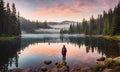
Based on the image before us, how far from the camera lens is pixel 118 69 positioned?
22.5 m

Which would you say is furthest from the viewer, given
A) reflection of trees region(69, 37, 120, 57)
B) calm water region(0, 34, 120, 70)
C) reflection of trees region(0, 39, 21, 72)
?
reflection of trees region(69, 37, 120, 57)

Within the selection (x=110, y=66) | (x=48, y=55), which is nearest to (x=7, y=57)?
(x=48, y=55)

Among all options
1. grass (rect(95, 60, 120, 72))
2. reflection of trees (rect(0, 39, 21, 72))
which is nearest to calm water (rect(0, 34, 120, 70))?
reflection of trees (rect(0, 39, 21, 72))

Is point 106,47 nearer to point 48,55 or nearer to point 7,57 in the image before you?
point 48,55

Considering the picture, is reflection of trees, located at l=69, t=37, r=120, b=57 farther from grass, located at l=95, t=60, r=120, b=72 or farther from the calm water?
grass, located at l=95, t=60, r=120, b=72

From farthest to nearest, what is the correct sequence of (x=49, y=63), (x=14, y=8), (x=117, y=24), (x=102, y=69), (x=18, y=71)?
1. (x=14, y=8)
2. (x=117, y=24)
3. (x=49, y=63)
4. (x=18, y=71)
5. (x=102, y=69)

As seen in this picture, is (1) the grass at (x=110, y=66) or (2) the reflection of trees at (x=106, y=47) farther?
(2) the reflection of trees at (x=106, y=47)

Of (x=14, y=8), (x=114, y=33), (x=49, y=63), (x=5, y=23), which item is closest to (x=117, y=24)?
(x=114, y=33)

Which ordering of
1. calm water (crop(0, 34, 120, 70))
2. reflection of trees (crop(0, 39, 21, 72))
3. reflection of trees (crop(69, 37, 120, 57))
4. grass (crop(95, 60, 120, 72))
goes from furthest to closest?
reflection of trees (crop(69, 37, 120, 57)), calm water (crop(0, 34, 120, 70)), reflection of trees (crop(0, 39, 21, 72)), grass (crop(95, 60, 120, 72))

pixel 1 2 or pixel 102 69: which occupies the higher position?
pixel 1 2

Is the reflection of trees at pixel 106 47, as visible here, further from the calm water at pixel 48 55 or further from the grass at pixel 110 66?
the grass at pixel 110 66

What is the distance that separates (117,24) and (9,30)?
51.5 m

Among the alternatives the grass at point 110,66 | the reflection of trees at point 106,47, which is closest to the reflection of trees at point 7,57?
the grass at point 110,66

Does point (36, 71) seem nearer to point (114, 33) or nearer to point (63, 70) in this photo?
point (63, 70)
